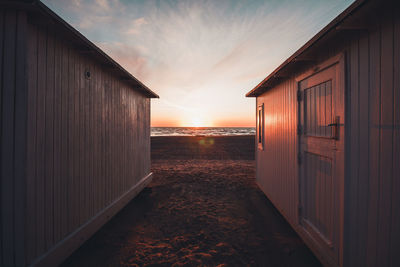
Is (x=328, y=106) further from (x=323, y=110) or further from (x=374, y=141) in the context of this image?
(x=374, y=141)

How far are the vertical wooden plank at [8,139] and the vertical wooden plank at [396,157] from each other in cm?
422

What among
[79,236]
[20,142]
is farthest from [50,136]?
[79,236]

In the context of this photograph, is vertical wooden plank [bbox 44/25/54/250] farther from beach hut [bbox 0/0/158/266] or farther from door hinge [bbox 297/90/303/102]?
door hinge [bbox 297/90/303/102]

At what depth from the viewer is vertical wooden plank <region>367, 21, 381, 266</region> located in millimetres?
1909

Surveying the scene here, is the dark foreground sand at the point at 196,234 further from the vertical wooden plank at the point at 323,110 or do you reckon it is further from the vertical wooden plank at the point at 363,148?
the vertical wooden plank at the point at 323,110

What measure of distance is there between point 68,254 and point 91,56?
363cm

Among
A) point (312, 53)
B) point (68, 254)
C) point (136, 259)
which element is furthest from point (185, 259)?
point (312, 53)

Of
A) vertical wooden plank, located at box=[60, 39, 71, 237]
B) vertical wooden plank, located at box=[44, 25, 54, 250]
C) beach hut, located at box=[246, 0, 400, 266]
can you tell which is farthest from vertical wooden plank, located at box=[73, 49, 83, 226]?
beach hut, located at box=[246, 0, 400, 266]

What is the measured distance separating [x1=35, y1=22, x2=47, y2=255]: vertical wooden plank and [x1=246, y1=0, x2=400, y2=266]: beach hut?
12.7 feet

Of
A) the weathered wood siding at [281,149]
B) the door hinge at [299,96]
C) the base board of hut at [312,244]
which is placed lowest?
the base board of hut at [312,244]

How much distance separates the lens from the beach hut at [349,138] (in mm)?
1784

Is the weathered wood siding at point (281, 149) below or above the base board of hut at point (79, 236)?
above

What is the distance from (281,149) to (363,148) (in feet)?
8.19

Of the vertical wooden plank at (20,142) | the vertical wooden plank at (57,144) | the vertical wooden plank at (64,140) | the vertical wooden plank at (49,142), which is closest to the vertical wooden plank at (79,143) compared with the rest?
the vertical wooden plank at (64,140)
